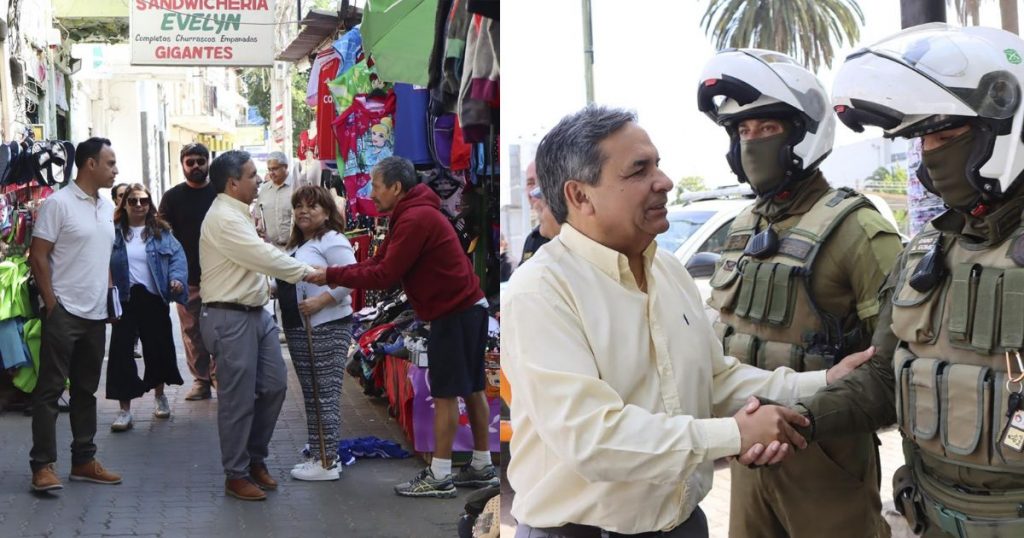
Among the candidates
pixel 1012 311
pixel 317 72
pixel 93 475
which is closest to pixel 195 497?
pixel 93 475

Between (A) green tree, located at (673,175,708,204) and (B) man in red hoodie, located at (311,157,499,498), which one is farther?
(B) man in red hoodie, located at (311,157,499,498)

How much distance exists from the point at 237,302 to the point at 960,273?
482cm

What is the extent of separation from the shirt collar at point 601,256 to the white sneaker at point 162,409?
7.19m

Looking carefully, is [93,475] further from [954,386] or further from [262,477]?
[954,386]

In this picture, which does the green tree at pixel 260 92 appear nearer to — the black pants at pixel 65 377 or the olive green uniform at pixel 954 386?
the black pants at pixel 65 377

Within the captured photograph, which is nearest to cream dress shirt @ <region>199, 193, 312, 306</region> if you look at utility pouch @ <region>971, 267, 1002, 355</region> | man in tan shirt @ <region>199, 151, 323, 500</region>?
man in tan shirt @ <region>199, 151, 323, 500</region>

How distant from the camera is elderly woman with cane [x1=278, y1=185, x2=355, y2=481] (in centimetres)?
712

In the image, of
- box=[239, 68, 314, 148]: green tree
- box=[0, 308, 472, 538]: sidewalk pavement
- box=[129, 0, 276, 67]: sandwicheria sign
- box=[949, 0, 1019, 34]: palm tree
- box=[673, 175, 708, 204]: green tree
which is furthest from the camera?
box=[239, 68, 314, 148]: green tree

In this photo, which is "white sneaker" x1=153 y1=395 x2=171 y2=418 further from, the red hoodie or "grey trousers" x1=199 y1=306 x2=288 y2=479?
the red hoodie

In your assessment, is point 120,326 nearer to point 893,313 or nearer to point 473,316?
point 473,316

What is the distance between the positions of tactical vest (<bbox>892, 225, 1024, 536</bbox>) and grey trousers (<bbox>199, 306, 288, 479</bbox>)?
4.58 m

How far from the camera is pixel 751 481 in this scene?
11.5 feet

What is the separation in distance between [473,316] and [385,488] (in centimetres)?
132

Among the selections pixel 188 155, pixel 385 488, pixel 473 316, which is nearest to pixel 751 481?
pixel 473 316
